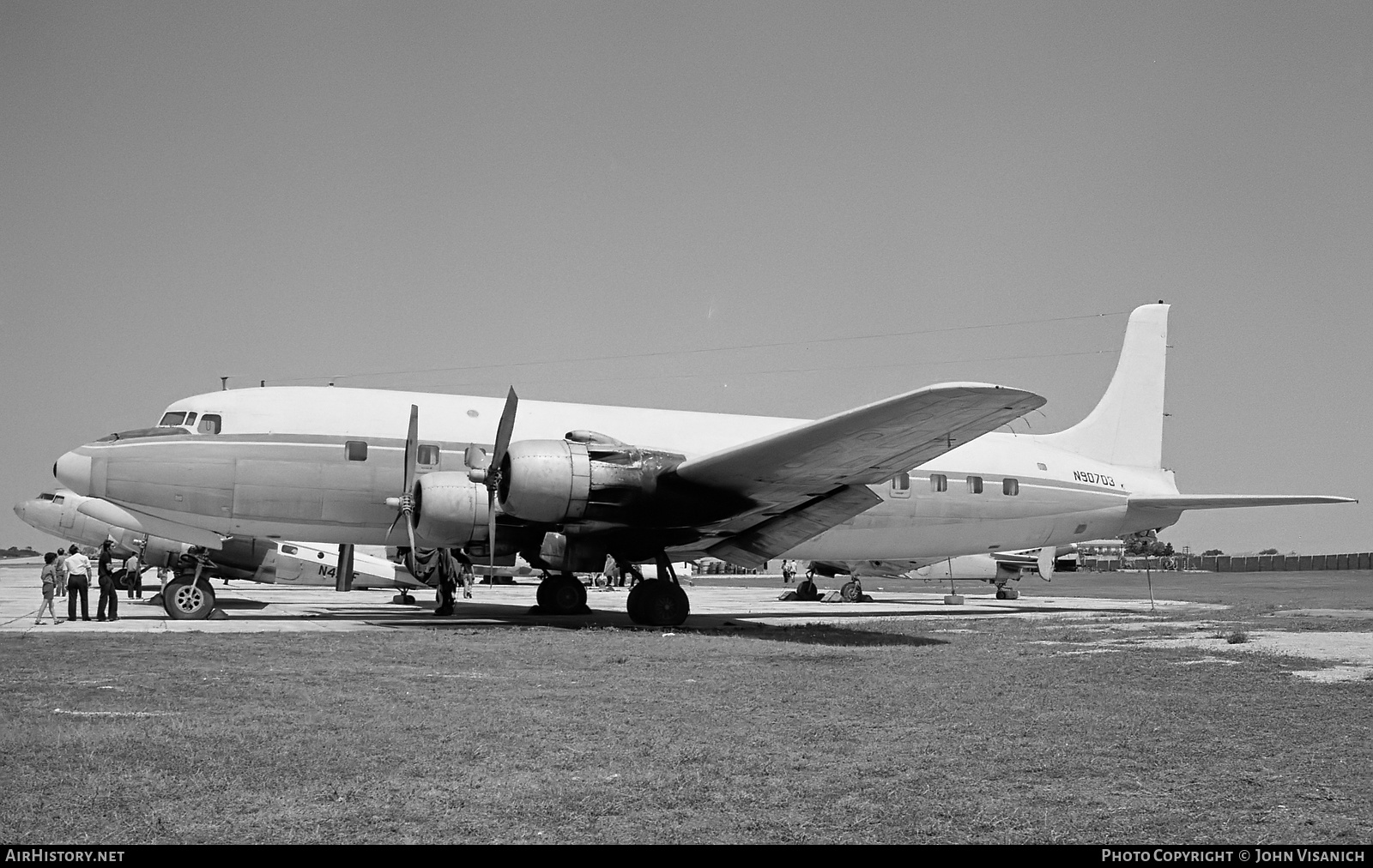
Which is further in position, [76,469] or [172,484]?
[172,484]

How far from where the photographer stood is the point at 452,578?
22.7 metres

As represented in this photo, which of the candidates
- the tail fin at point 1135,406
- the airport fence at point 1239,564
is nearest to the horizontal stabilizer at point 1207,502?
the tail fin at point 1135,406

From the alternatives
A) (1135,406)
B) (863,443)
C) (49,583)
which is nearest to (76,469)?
(49,583)

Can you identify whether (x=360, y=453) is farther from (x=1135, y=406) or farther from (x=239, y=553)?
(x=1135, y=406)

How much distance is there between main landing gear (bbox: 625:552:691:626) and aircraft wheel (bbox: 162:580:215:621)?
288 inches

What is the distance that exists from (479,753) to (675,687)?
3.67m

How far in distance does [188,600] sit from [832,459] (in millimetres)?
11257

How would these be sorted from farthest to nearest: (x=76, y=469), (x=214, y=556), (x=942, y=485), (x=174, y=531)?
(x=214, y=556) → (x=942, y=485) → (x=174, y=531) → (x=76, y=469)

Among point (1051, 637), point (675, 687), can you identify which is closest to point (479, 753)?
point (675, 687)

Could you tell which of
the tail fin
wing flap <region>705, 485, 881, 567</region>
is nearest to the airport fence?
the tail fin

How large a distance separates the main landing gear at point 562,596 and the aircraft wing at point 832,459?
2.85m

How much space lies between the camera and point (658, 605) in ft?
60.7

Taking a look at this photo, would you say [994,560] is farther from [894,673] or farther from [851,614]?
[894,673]

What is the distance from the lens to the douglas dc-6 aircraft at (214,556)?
812 inches
